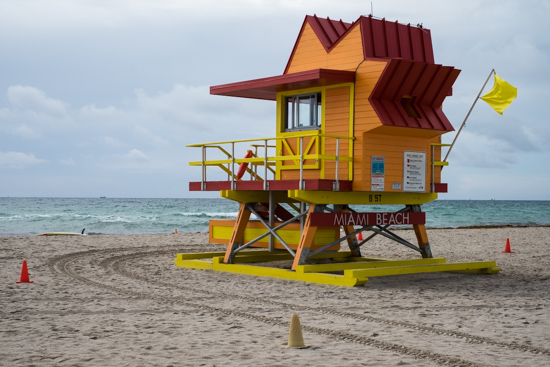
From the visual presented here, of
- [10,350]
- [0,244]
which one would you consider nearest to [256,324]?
[10,350]

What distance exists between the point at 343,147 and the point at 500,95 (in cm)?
498

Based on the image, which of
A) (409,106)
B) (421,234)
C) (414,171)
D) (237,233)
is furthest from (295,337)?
(421,234)

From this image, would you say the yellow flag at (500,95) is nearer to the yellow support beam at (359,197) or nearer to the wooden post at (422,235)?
the yellow support beam at (359,197)

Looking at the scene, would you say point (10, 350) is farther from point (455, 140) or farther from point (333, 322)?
point (455, 140)

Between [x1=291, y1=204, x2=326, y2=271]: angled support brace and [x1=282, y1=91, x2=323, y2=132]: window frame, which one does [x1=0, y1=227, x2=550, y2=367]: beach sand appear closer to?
[x1=291, y1=204, x2=326, y2=271]: angled support brace

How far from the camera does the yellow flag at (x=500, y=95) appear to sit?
18391 mm

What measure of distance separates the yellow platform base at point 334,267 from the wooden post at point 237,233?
267 mm

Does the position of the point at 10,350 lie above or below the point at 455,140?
below

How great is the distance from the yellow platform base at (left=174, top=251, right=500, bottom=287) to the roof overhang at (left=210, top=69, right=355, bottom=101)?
13.7ft

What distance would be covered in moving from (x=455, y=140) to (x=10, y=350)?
12.2 meters

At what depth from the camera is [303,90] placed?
1730cm

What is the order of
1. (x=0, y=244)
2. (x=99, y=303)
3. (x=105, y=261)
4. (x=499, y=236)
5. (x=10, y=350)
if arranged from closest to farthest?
1. (x=10, y=350)
2. (x=99, y=303)
3. (x=105, y=261)
4. (x=0, y=244)
5. (x=499, y=236)

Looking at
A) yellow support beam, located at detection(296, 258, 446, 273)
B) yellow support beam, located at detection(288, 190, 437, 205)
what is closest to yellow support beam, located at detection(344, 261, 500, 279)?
yellow support beam, located at detection(296, 258, 446, 273)

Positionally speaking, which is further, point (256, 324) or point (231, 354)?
point (256, 324)
